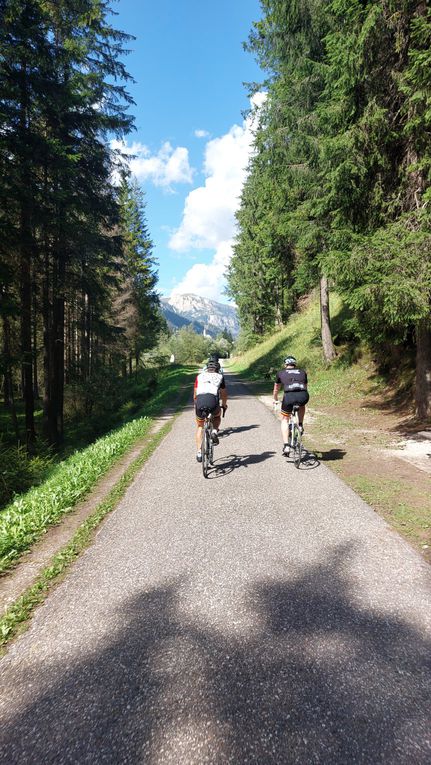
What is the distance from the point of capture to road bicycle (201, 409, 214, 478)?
6721 millimetres

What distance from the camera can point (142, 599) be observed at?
3275 mm

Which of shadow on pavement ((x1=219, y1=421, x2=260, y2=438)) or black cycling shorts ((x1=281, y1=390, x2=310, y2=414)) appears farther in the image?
shadow on pavement ((x1=219, y1=421, x2=260, y2=438))

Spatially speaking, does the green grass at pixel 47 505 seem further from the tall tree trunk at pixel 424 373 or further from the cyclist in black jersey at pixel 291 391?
the tall tree trunk at pixel 424 373

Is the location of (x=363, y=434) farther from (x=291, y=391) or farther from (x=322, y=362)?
(x=322, y=362)

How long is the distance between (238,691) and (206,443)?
15.1 feet

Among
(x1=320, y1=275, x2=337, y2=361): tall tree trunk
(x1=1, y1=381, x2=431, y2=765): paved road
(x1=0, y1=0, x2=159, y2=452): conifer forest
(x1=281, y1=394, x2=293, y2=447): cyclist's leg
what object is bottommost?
(x1=1, y1=381, x2=431, y2=765): paved road

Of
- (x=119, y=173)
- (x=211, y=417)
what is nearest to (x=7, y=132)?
(x=119, y=173)

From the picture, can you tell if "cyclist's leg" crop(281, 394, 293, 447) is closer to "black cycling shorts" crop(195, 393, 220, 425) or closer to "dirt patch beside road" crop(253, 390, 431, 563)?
"dirt patch beside road" crop(253, 390, 431, 563)

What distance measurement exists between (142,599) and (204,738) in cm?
139

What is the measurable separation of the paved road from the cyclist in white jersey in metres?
2.51

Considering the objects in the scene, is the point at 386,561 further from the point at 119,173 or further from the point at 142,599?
the point at 119,173

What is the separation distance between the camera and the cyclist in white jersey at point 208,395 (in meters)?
7.09

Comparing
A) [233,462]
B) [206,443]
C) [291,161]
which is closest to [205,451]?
[206,443]

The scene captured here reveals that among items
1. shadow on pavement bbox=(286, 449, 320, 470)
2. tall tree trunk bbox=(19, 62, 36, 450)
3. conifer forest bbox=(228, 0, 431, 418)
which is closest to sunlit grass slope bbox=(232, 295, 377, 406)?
conifer forest bbox=(228, 0, 431, 418)
